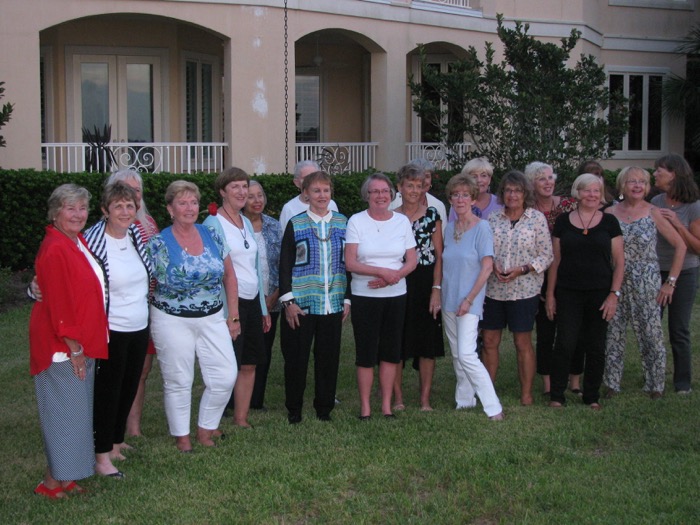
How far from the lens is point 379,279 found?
22.4 feet

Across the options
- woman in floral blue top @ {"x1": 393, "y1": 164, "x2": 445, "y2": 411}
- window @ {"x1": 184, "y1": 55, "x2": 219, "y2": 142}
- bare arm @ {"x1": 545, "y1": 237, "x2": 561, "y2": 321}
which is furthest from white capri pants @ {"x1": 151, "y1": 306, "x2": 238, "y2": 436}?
window @ {"x1": 184, "y1": 55, "x2": 219, "y2": 142}

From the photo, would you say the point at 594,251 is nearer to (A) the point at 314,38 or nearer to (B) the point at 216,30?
(B) the point at 216,30

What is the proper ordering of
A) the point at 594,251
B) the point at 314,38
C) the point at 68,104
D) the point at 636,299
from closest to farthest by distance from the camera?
the point at 594,251
the point at 636,299
the point at 68,104
the point at 314,38

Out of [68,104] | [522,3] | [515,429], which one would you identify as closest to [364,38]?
[522,3]

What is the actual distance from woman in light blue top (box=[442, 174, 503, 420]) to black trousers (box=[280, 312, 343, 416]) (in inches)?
35.1

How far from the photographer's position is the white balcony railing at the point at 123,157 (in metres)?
14.7

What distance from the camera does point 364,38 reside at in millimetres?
16750

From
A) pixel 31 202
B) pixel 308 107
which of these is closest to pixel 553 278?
pixel 31 202

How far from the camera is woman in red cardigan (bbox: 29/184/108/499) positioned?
5195mm

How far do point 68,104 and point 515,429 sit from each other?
11923 millimetres

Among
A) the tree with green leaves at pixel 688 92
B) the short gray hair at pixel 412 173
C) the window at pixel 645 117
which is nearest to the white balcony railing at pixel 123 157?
the short gray hair at pixel 412 173

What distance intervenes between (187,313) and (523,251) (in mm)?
2699

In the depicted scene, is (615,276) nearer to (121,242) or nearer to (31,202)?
(121,242)

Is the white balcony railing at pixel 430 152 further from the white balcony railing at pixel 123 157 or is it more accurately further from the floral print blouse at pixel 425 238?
the floral print blouse at pixel 425 238
